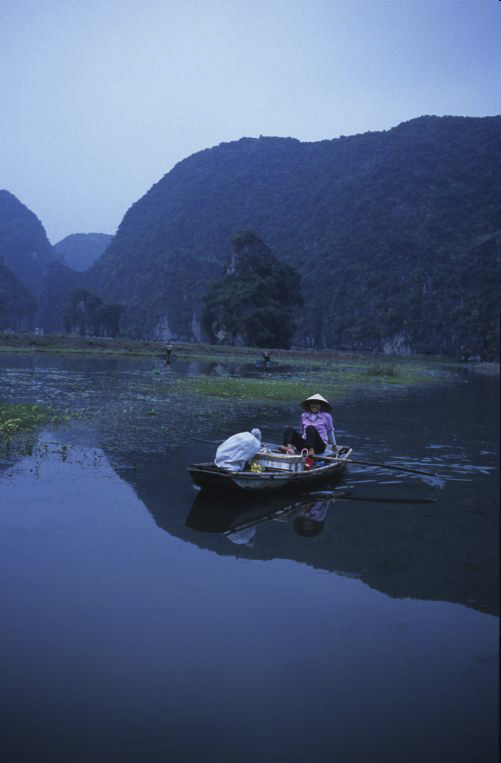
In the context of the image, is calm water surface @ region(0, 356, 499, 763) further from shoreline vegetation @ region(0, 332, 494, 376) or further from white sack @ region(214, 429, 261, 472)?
shoreline vegetation @ region(0, 332, 494, 376)

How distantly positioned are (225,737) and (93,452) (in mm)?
9120

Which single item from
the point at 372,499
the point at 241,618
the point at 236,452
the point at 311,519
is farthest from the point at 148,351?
the point at 241,618

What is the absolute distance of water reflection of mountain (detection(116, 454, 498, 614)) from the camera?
6.69 metres

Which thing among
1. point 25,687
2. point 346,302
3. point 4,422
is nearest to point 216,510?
point 25,687

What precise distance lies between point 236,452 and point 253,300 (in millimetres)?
76164

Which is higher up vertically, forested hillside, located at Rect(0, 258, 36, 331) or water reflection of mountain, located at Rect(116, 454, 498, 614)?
forested hillside, located at Rect(0, 258, 36, 331)

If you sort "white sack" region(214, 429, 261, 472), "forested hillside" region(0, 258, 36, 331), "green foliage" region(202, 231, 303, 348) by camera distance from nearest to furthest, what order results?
1. "white sack" region(214, 429, 261, 472)
2. "green foliage" region(202, 231, 303, 348)
3. "forested hillside" region(0, 258, 36, 331)

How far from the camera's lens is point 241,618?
19.0 feet

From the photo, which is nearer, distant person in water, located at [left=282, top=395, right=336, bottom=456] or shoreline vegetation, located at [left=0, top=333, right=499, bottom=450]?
distant person in water, located at [left=282, top=395, right=336, bottom=456]

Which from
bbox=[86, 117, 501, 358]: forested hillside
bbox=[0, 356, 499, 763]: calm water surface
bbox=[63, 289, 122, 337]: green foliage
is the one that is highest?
bbox=[86, 117, 501, 358]: forested hillside

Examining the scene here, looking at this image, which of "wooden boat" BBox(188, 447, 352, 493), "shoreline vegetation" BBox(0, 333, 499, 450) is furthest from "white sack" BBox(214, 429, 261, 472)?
"shoreline vegetation" BBox(0, 333, 499, 450)

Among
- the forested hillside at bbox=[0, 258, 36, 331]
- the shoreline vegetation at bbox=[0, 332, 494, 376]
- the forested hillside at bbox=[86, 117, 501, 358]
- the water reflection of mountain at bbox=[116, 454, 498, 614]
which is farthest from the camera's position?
the forested hillside at bbox=[0, 258, 36, 331]

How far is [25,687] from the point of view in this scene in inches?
182

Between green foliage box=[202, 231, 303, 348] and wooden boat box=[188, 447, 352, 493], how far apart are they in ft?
232
